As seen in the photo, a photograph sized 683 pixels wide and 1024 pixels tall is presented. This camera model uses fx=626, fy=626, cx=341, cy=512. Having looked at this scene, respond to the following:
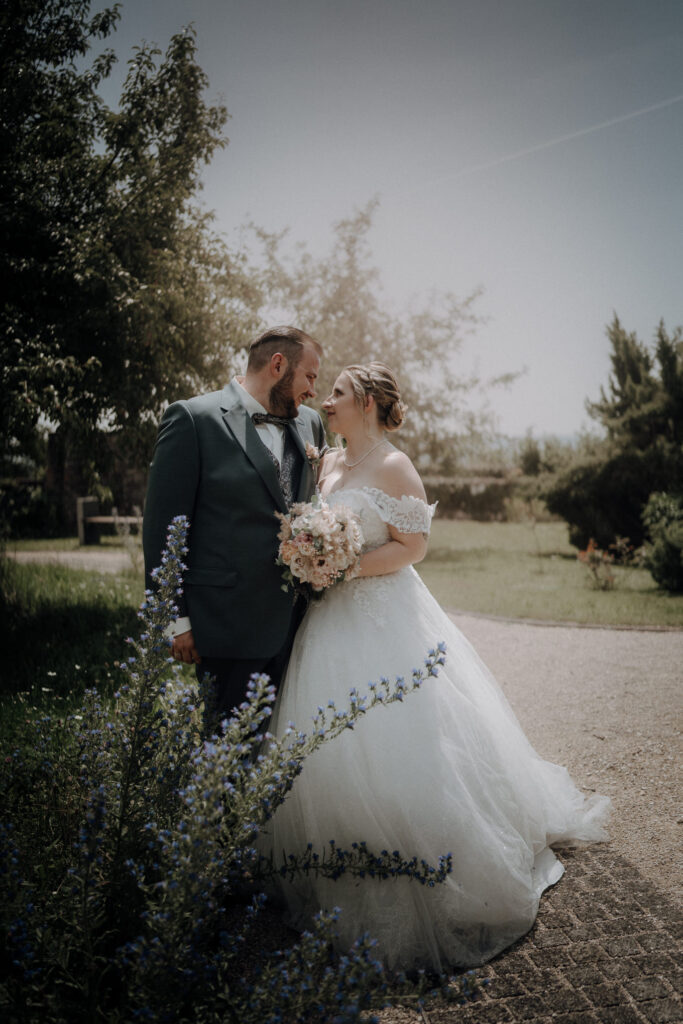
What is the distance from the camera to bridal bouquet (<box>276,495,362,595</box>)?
8.63ft

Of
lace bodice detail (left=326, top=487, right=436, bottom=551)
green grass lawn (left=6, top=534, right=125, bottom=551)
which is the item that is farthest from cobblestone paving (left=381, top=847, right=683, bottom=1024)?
green grass lawn (left=6, top=534, right=125, bottom=551)

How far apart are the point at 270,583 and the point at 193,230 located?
6.95 m

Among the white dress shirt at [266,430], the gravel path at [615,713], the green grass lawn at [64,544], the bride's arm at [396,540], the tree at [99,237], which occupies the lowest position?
the gravel path at [615,713]

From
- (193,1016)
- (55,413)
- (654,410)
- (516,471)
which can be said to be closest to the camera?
(193,1016)

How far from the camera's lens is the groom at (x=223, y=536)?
2814 millimetres

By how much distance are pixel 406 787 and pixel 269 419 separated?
1.76 meters

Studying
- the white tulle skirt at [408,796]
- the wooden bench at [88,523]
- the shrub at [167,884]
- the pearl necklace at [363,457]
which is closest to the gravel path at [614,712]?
the white tulle skirt at [408,796]

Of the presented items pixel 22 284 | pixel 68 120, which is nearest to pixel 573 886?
pixel 22 284

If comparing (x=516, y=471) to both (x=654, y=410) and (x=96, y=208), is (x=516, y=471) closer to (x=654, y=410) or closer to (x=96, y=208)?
(x=654, y=410)

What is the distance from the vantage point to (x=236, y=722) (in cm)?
188

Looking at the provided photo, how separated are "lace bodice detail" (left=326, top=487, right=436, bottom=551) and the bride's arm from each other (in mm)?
30

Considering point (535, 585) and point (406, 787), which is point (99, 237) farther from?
point (535, 585)

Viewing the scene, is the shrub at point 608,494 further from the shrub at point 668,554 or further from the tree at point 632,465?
the shrub at point 668,554

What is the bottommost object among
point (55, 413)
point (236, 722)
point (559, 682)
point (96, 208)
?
point (559, 682)
